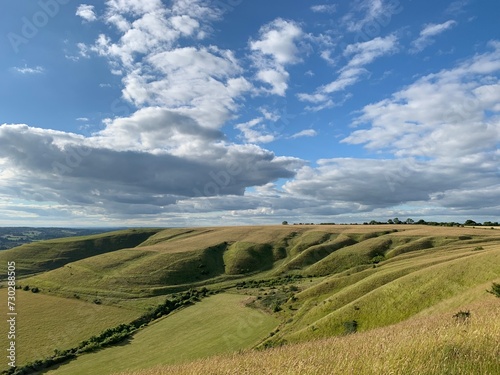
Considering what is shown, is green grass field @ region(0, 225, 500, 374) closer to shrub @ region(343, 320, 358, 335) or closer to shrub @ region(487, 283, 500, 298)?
shrub @ region(343, 320, 358, 335)

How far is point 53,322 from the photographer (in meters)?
83.4

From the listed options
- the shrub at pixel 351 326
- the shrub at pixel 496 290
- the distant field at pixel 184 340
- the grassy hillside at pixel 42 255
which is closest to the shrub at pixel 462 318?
the shrub at pixel 496 290

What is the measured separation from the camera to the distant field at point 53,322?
7000 cm

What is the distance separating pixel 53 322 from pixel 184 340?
41.3 m

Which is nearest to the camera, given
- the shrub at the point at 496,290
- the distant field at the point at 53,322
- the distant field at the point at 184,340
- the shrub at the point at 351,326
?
Result: the shrub at the point at 496,290

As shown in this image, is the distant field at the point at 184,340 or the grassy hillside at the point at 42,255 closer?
the distant field at the point at 184,340

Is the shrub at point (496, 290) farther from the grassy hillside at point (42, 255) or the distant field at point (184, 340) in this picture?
the grassy hillside at point (42, 255)

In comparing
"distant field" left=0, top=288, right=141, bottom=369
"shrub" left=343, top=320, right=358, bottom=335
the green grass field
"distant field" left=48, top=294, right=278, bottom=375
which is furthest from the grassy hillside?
"shrub" left=343, top=320, right=358, bottom=335

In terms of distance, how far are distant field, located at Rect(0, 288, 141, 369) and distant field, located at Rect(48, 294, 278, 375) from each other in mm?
11596

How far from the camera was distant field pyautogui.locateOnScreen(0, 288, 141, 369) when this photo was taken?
70.0m

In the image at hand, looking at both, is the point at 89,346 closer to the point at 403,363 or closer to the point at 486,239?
the point at 403,363

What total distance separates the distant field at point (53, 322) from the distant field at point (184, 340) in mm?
11596

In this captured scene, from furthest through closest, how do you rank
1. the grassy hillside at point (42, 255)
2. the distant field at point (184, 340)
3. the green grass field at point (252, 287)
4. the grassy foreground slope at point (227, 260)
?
1. the grassy hillside at point (42, 255)
2. the grassy foreground slope at point (227, 260)
3. the distant field at point (184, 340)
4. the green grass field at point (252, 287)

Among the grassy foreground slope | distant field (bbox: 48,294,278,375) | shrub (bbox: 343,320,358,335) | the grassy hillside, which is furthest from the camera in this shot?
the grassy hillside
